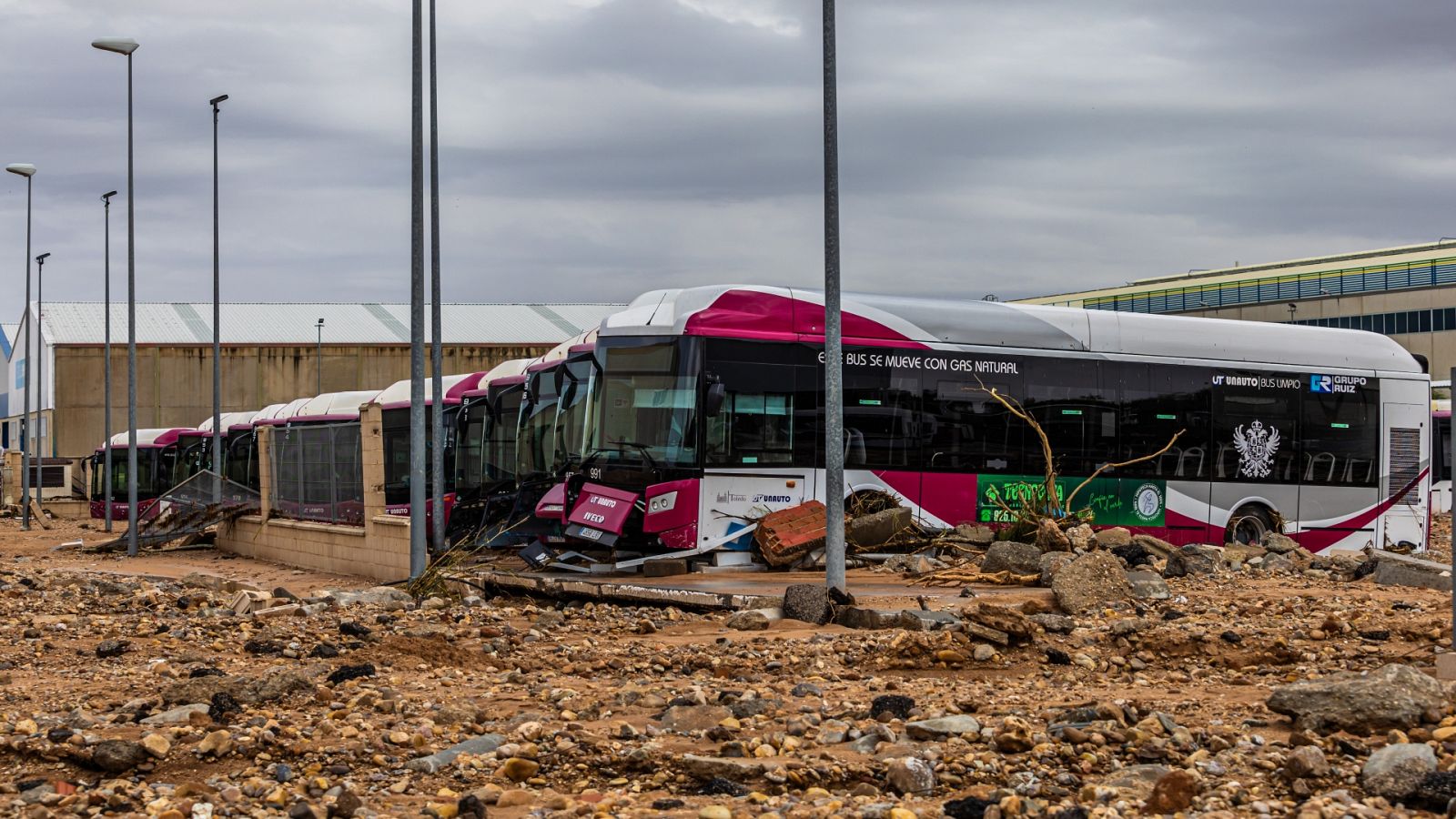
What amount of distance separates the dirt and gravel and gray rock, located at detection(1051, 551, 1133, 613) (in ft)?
0.09

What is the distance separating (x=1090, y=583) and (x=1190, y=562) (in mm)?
3521

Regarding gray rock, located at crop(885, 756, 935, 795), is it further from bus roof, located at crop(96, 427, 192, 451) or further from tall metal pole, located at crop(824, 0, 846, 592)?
bus roof, located at crop(96, 427, 192, 451)

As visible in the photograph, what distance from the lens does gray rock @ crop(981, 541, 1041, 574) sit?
57.5 feet

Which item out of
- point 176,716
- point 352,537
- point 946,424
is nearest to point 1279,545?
point 946,424

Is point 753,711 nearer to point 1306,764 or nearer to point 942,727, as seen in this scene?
point 942,727

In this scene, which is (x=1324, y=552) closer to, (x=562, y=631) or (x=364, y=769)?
(x=562, y=631)

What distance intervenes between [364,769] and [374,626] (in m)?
6.54

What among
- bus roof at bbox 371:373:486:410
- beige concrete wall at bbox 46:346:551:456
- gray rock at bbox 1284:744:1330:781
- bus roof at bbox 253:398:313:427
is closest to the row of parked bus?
bus roof at bbox 371:373:486:410

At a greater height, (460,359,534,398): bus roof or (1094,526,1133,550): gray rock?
(460,359,534,398): bus roof

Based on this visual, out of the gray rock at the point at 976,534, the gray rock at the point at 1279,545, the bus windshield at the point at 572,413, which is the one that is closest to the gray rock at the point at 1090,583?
the gray rock at the point at 976,534

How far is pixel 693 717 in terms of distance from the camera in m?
8.97

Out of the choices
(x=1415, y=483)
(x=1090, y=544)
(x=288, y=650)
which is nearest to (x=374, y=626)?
(x=288, y=650)

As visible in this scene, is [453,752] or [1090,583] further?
[1090,583]

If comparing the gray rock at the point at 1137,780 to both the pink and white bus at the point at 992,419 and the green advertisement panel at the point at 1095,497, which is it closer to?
the pink and white bus at the point at 992,419
